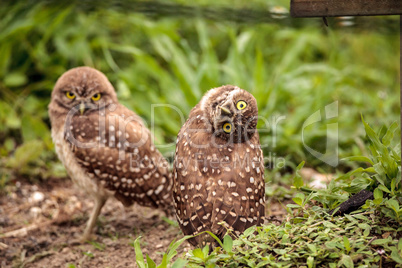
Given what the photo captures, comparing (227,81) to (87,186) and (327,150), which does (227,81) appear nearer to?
(327,150)

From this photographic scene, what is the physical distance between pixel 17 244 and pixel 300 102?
400cm

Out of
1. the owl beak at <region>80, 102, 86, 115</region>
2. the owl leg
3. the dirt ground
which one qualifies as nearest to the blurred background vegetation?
the dirt ground

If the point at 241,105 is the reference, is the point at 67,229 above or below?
below

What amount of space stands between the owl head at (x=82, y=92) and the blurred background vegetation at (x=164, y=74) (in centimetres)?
93

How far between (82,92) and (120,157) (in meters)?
0.76

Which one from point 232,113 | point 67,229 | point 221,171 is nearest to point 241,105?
point 232,113

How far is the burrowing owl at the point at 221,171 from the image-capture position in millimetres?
3201

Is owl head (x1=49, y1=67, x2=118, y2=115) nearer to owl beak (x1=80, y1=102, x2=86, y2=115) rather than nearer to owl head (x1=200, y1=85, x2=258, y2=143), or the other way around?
owl beak (x1=80, y1=102, x2=86, y2=115)

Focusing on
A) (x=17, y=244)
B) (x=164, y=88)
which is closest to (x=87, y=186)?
(x=17, y=244)

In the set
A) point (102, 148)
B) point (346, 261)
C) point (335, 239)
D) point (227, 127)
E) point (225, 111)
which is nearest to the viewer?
point (346, 261)

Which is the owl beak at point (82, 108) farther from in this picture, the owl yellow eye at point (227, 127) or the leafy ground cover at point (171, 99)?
the owl yellow eye at point (227, 127)

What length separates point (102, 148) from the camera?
430 cm

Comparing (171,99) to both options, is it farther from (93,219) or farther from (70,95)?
(93,219)

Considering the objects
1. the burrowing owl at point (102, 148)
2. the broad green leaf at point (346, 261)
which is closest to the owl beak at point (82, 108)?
the burrowing owl at point (102, 148)
